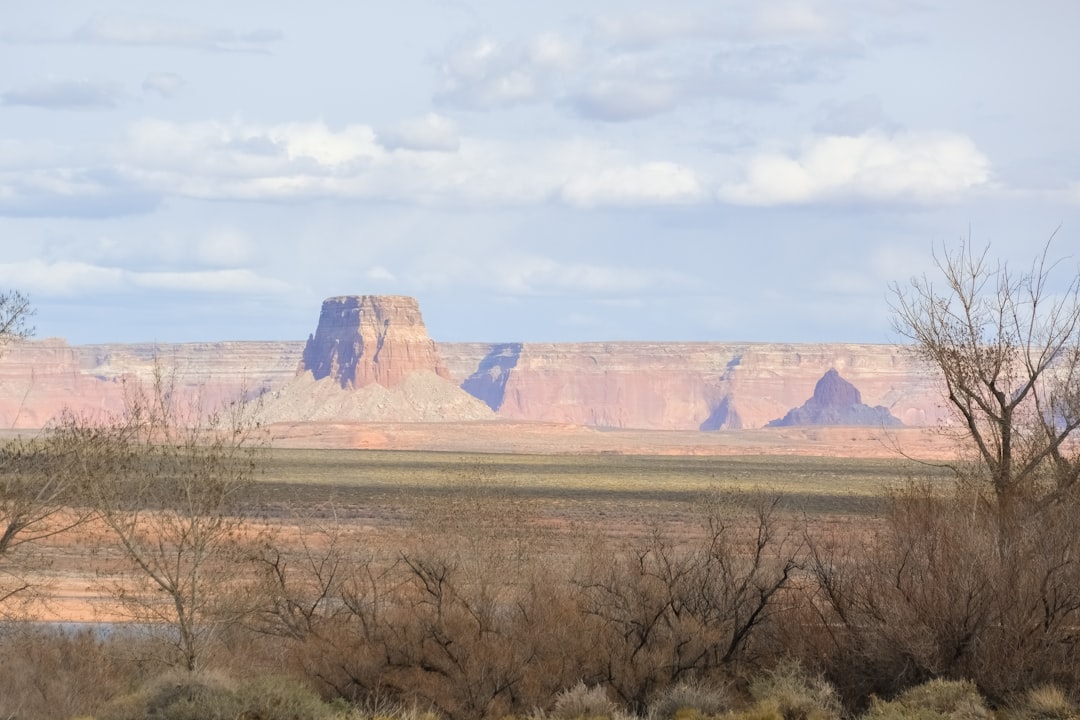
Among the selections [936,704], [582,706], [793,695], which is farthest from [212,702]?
[936,704]

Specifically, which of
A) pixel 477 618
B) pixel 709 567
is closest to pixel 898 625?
pixel 709 567

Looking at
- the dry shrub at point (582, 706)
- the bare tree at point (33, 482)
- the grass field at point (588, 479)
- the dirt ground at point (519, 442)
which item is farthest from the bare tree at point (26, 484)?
the dirt ground at point (519, 442)

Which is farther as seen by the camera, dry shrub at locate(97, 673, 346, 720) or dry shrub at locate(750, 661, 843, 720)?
dry shrub at locate(750, 661, 843, 720)

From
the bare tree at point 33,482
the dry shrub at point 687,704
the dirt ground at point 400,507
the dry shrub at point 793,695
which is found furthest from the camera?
the dirt ground at point 400,507

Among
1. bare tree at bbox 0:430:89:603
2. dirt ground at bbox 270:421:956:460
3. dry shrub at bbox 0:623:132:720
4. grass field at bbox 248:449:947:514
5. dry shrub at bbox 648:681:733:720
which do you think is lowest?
dirt ground at bbox 270:421:956:460

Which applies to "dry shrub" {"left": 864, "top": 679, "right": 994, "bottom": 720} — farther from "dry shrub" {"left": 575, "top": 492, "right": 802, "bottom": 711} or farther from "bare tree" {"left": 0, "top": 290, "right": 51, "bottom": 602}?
"bare tree" {"left": 0, "top": 290, "right": 51, "bottom": 602}

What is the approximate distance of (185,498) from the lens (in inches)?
771

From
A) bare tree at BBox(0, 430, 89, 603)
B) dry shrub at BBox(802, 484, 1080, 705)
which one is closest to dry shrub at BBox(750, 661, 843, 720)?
dry shrub at BBox(802, 484, 1080, 705)

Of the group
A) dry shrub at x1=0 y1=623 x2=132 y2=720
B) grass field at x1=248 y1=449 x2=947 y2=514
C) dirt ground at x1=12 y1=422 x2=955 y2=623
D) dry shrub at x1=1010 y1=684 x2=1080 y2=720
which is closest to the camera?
dry shrub at x1=1010 y1=684 x2=1080 y2=720

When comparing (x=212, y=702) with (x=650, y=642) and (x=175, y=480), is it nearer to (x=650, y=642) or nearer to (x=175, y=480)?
(x=175, y=480)

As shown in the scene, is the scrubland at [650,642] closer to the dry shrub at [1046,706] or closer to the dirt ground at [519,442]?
the dry shrub at [1046,706]

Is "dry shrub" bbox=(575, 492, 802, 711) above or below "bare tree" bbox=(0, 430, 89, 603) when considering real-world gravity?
below

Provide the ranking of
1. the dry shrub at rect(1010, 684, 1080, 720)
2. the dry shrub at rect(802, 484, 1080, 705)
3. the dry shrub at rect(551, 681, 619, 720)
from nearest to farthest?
the dry shrub at rect(1010, 684, 1080, 720)
the dry shrub at rect(551, 681, 619, 720)
the dry shrub at rect(802, 484, 1080, 705)

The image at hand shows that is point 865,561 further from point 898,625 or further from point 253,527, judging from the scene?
point 253,527
